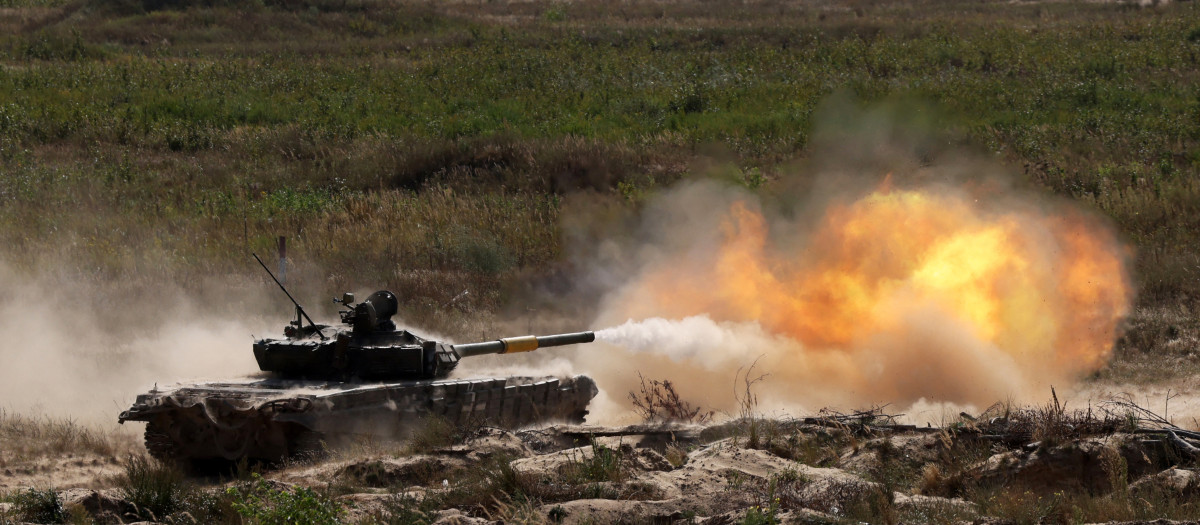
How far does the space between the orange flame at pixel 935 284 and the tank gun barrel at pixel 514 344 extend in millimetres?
4949

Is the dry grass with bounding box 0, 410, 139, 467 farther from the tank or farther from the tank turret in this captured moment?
the tank turret

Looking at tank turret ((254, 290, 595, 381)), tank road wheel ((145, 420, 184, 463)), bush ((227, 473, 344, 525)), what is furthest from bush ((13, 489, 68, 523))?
tank turret ((254, 290, 595, 381))

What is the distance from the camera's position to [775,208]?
92.0ft

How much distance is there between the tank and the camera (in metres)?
14.6

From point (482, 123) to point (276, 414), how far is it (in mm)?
23848

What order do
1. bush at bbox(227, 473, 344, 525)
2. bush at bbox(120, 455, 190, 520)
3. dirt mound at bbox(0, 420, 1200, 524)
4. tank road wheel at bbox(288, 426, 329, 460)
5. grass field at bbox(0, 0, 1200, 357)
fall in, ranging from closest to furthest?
bush at bbox(227, 473, 344, 525)
dirt mound at bbox(0, 420, 1200, 524)
bush at bbox(120, 455, 190, 520)
tank road wheel at bbox(288, 426, 329, 460)
grass field at bbox(0, 0, 1200, 357)

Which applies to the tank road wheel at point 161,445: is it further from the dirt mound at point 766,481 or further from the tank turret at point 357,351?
the tank turret at point 357,351

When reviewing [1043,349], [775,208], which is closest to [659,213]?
[775,208]

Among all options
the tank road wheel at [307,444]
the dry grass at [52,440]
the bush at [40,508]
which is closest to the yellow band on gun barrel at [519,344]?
the tank road wheel at [307,444]

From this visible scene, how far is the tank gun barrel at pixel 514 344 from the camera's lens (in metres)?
17.8

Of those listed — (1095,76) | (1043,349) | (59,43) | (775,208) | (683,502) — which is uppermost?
(59,43)

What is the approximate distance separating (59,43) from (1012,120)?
1467 inches

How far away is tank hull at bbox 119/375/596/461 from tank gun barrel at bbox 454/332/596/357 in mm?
1463

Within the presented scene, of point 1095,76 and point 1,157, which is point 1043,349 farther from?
point 1,157
